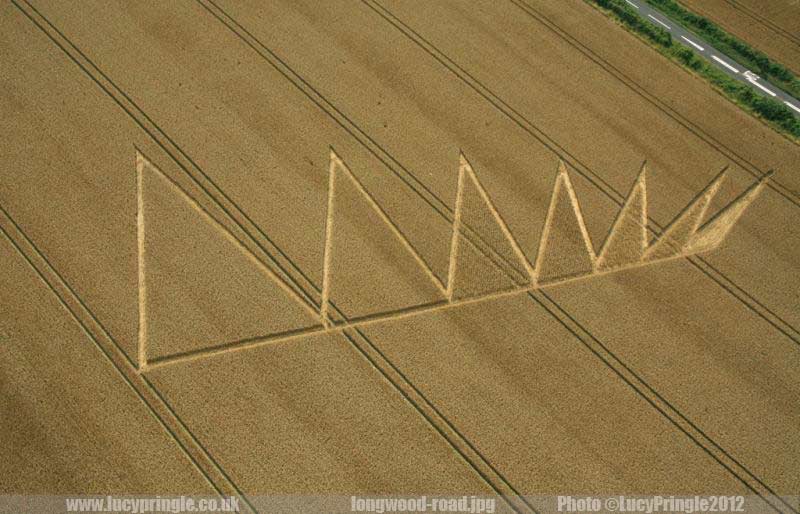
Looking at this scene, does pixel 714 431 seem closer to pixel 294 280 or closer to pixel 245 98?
pixel 294 280

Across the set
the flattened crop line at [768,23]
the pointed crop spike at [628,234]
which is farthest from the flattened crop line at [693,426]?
the flattened crop line at [768,23]

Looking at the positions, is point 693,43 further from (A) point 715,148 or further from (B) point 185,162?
(B) point 185,162

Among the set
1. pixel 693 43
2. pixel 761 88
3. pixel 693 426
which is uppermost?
pixel 693 43

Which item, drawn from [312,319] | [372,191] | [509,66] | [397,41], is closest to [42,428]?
[312,319]

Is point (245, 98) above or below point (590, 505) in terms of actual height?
above

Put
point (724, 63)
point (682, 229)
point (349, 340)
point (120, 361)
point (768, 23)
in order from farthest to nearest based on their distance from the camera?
point (768, 23)
point (724, 63)
point (682, 229)
point (349, 340)
point (120, 361)

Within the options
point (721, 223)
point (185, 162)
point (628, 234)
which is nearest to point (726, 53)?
point (721, 223)
